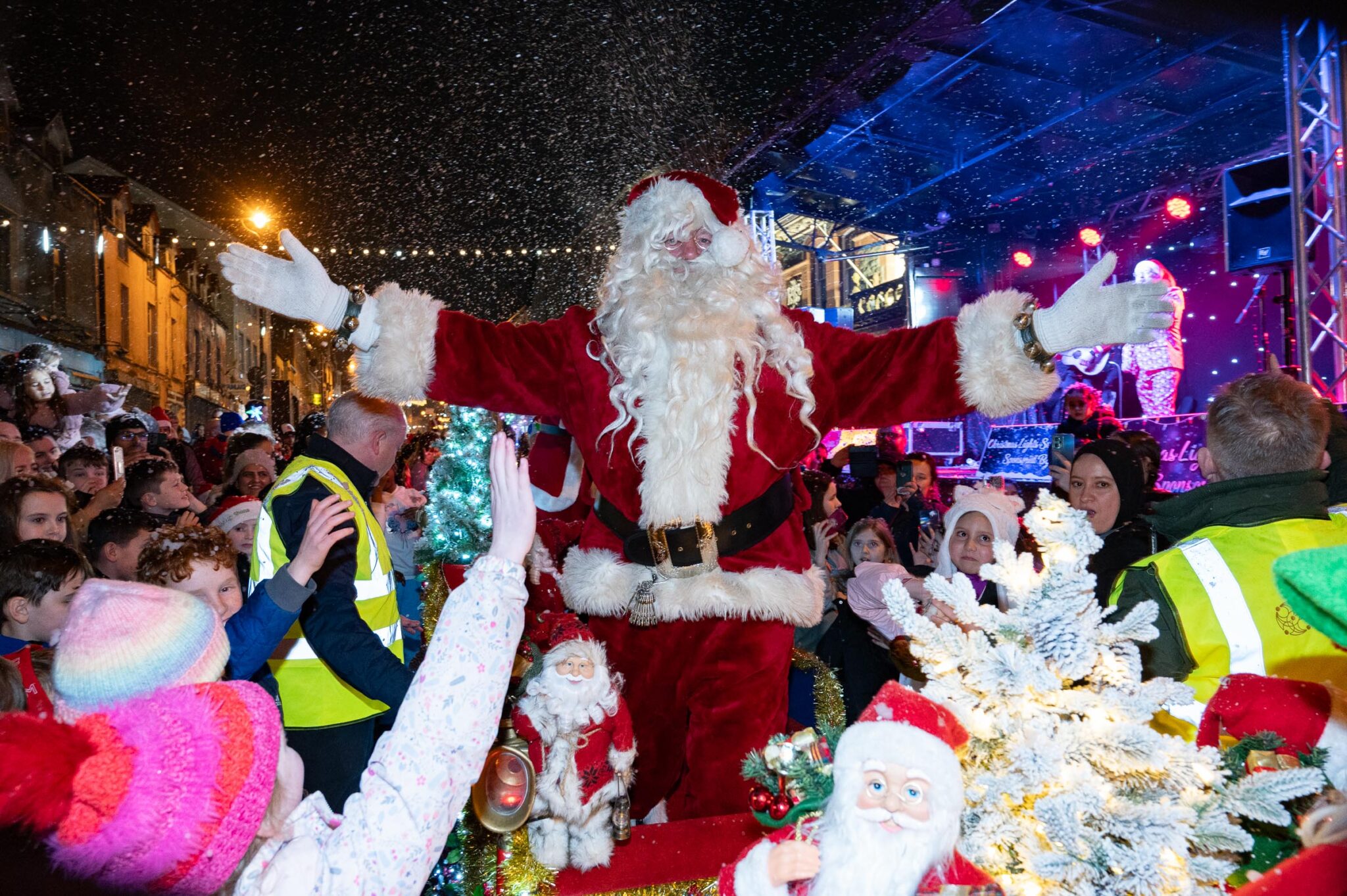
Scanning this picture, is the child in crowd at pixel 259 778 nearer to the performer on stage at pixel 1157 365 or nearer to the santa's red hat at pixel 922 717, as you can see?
the santa's red hat at pixel 922 717

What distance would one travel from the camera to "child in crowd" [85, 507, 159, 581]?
383 cm

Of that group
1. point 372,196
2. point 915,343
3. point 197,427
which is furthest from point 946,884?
point 197,427

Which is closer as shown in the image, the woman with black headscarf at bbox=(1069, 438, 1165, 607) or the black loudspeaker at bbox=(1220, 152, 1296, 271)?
the woman with black headscarf at bbox=(1069, 438, 1165, 607)

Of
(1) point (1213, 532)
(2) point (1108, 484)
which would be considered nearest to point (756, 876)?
(1) point (1213, 532)

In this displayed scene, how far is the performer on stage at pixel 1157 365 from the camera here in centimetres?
1141

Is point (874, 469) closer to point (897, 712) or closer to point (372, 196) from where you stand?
point (897, 712)

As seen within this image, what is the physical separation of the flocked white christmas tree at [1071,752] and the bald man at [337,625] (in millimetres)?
1735

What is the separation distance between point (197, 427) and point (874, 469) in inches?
1055

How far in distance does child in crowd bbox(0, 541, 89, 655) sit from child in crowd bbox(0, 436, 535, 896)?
2085 millimetres

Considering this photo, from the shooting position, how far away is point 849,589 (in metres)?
4.21

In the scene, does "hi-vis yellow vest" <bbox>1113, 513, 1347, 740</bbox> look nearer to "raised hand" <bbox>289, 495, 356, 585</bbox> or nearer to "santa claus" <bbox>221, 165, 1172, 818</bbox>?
"santa claus" <bbox>221, 165, 1172, 818</bbox>

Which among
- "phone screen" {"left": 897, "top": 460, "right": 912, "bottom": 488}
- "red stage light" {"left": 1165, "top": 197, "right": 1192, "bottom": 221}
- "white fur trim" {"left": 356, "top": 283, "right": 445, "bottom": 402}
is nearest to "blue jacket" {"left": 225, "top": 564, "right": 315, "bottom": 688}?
"white fur trim" {"left": 356, "top": 283, "right": 445, "bottom": 402}

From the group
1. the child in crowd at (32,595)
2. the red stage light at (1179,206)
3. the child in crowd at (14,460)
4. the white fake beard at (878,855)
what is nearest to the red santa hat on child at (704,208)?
the white fake beard at (878,855)

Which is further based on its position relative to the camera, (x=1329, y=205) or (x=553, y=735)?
(x=1329, y=205)
